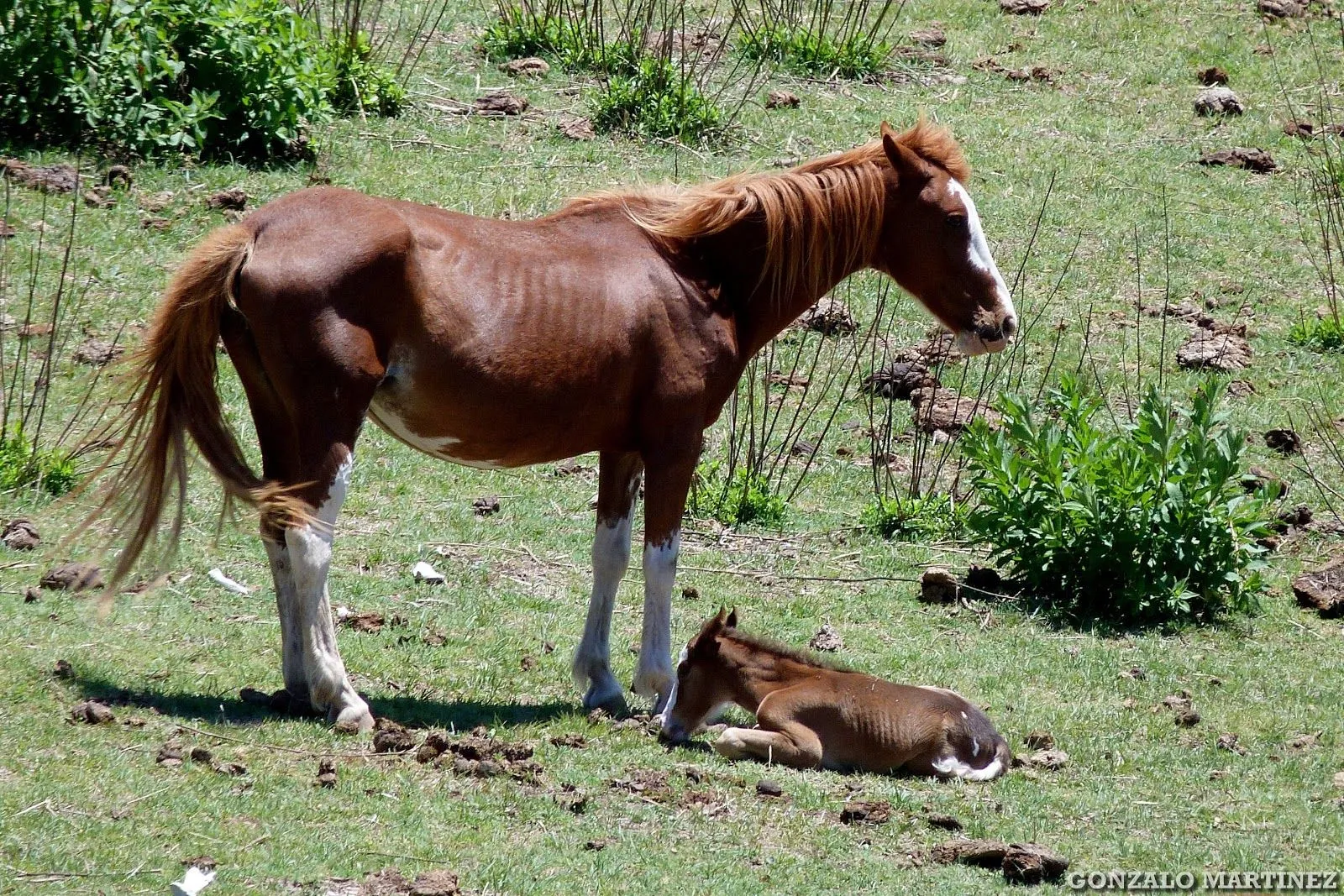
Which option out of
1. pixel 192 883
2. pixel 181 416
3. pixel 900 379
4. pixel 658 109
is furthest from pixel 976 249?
pixel 658 109

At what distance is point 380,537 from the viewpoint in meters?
8.64

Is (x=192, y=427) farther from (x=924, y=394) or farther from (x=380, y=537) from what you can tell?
(x=924, y=394)

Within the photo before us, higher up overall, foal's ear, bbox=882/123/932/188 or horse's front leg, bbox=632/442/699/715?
foal's ear, bbox=882/123/932/188

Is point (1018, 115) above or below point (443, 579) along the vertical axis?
above

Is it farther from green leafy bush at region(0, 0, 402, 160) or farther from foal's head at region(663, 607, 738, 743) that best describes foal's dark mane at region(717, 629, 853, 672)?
green leafy bush at region(0, 0, 402, 160)

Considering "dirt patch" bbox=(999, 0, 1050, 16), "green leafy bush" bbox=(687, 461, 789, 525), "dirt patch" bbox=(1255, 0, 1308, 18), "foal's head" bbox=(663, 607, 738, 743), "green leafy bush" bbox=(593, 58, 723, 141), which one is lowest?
"green leafy bush" bbox=(687, 461, 789, 525)

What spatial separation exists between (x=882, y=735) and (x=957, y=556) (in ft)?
11.1

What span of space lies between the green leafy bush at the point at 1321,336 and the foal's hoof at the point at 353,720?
28.2ft

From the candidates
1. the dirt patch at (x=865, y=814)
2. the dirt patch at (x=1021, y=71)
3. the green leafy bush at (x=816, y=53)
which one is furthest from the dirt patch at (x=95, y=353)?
the dirt patch at (x=1021, y=71)

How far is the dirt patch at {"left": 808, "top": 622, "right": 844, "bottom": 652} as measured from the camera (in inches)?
313

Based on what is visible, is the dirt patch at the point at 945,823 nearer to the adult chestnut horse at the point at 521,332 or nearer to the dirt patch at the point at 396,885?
the adult chestnut horse at the point at 521,332

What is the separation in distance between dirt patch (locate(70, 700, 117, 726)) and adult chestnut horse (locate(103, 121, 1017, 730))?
1.82 ft

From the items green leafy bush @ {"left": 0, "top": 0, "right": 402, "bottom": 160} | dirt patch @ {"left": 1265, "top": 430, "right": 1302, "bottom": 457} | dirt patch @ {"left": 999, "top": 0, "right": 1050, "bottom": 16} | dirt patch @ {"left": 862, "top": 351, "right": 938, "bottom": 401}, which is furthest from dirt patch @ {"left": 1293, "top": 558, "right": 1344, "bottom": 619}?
dirt patch @ {"left": 999, "top": 0, "right": 1050, "bottom": 16}

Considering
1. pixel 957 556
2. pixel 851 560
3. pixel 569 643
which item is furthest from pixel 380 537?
pixel 957 556
